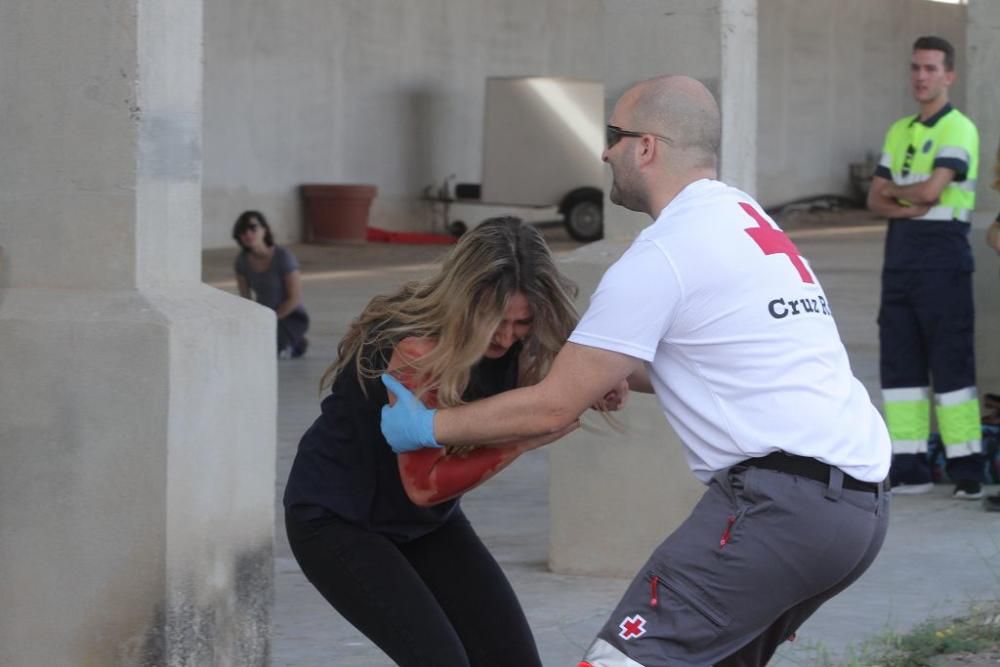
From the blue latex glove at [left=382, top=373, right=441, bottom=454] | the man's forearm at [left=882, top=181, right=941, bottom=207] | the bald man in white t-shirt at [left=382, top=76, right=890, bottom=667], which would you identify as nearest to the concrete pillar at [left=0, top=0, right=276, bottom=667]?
the blue latex glove at [left=382, top=373, right=441, bottom=454]

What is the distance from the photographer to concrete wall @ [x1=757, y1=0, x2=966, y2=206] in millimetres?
33125

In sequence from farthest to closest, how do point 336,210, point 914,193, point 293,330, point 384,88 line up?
point 384,88 → point 336,210 → point 293,330 → point 914,193

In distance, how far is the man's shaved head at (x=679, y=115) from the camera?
3322 millimetres

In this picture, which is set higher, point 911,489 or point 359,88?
point 359,88

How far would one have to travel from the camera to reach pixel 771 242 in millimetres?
3330

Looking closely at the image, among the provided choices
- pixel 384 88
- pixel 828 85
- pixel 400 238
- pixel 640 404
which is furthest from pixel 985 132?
pixel 828 85

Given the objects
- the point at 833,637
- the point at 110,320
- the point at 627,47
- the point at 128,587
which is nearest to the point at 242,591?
the point at 128,587

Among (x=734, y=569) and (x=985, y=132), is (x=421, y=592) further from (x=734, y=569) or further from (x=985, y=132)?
(x=985, y=132)

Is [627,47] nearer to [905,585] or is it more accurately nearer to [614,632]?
[905,585]

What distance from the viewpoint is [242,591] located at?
4.70 m

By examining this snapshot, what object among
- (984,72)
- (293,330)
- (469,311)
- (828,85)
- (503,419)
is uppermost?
(828,85)

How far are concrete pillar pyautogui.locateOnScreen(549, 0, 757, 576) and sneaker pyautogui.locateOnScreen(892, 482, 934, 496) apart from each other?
2255 millimetres

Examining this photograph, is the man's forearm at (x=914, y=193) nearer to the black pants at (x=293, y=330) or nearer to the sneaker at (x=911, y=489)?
the sneaker at (x=911, y=489)

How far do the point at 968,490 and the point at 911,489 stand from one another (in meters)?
0.28
